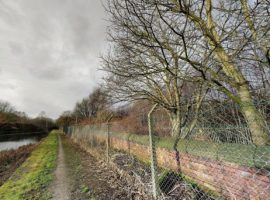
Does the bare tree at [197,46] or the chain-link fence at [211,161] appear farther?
the bare tree at [197,46]

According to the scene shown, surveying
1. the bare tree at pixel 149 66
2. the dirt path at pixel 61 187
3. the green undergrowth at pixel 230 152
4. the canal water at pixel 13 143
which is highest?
the bare tree at pixel 149 66

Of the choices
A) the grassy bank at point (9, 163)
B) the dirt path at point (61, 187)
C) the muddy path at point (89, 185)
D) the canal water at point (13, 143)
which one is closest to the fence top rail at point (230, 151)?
the muddy path at point (89, 185)

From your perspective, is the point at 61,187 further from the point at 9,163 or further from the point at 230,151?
the point at 9,163

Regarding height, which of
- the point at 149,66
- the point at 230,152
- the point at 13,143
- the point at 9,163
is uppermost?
the point at 149,66

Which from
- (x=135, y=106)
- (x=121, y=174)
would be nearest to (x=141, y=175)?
(x=121, y=174)

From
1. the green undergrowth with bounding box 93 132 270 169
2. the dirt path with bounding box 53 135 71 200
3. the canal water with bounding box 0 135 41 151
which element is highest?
the green undergrowth with bounding box 93 132 270 169

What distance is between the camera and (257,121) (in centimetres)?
243

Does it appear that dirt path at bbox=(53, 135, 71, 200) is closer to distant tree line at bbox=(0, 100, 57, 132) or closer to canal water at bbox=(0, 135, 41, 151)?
canal water at bbox=(0, 135, 41, 151)

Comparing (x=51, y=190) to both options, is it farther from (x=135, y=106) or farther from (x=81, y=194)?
(x=135, y=106)

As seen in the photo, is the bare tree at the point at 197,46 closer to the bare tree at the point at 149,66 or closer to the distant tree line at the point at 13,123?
the bare tree at the point at 149,66

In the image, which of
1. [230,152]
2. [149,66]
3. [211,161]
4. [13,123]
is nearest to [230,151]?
[230,152]

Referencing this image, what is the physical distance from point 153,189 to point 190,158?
855mm

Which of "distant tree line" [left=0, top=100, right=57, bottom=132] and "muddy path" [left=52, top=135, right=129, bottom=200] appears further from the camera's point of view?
"distant tree line" [left=0, top=100, right=57, bottom=132]

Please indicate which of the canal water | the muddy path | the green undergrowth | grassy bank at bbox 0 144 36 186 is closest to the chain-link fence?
the green undergrowth
